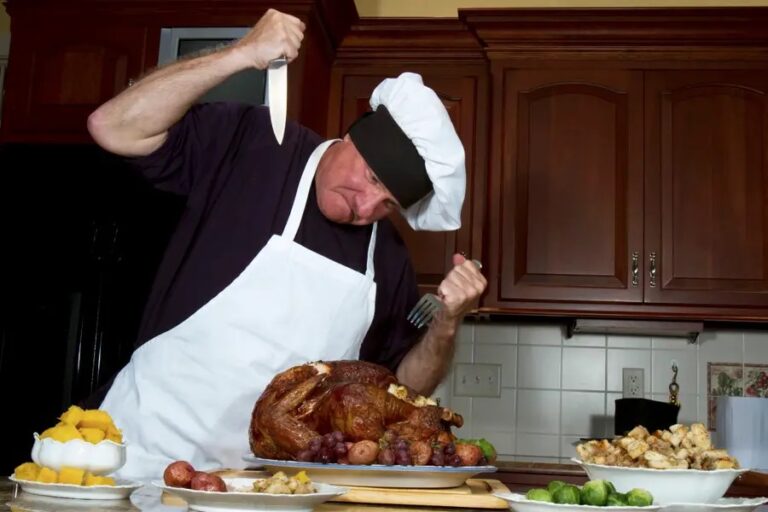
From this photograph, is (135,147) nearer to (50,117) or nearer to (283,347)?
(283,347)

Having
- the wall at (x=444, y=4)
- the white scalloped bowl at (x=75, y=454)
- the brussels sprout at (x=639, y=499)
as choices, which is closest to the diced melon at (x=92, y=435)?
the white scalloped bowl at (x=75, y=454)

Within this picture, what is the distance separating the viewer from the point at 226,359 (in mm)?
1548

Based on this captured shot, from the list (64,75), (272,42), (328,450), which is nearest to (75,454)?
(328,450)

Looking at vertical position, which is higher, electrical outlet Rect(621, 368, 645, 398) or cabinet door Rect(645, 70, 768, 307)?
cabinet door Rect(645, 70, 768, 307)

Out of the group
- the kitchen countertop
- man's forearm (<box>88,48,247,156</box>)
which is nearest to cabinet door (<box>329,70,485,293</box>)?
man's forearm (<box>88,48,247,156</box>)

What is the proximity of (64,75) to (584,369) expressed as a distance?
6.73 feet

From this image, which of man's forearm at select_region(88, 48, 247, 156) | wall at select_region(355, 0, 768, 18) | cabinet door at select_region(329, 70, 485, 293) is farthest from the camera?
wall at select_region(355, 0, 768, 18)

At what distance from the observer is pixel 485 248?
305cm

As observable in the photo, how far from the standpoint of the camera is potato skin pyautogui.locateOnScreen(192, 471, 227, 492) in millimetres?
946

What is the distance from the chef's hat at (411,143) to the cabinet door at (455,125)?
4.48 ft

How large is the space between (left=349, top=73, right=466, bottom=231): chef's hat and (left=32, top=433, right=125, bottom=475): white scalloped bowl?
764 mm

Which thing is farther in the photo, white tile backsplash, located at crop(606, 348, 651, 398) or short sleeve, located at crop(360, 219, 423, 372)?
white tile backsplash, located at crop(606, 348, 651, 398)

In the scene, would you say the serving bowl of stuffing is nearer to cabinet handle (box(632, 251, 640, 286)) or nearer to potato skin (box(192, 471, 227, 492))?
potato skin (box(192, 471, 227, 492))

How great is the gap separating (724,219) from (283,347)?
1.92m
